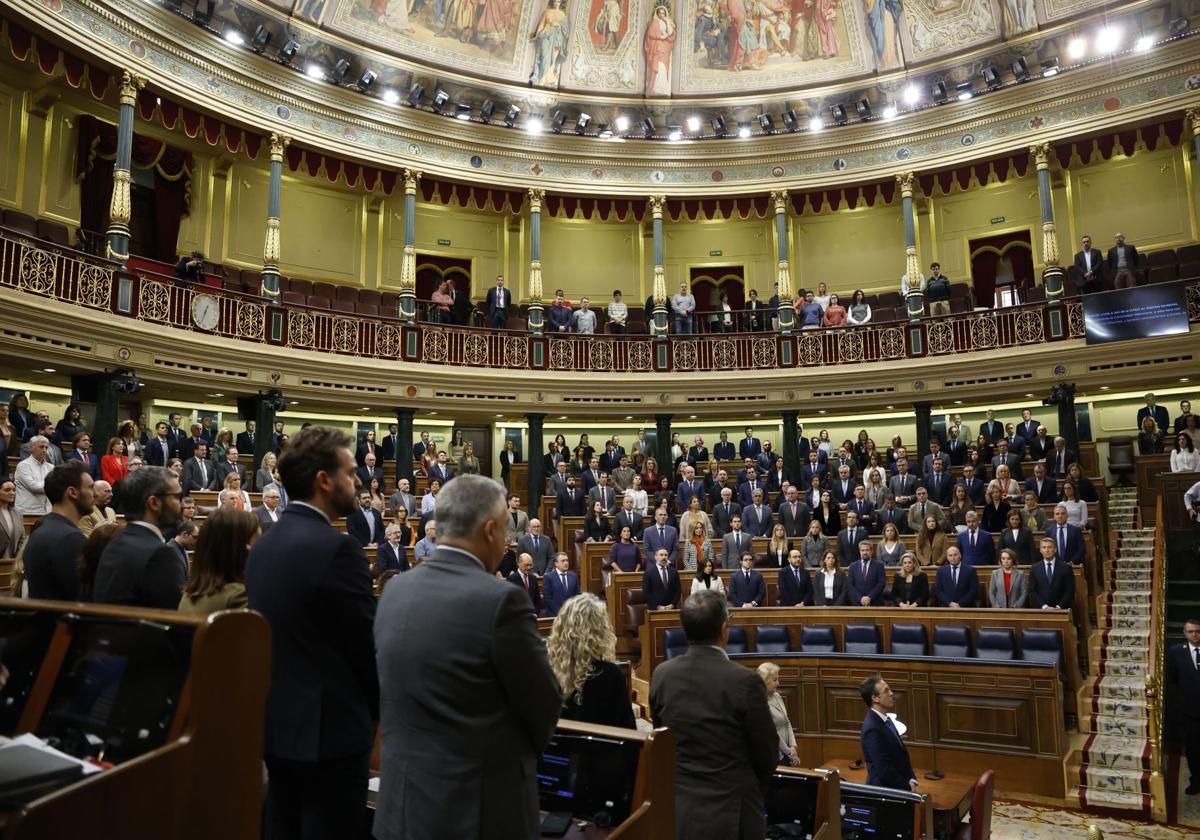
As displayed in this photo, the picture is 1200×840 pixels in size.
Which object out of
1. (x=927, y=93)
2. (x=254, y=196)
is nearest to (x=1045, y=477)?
(x=927, y=93)

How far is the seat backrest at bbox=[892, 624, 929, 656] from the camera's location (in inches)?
316

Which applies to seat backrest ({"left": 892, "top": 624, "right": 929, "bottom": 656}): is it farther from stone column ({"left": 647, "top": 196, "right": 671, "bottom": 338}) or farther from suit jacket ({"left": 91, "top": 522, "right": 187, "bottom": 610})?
stone column ({"left": 647, "top": 196, "right": 671, "bottom": 338})

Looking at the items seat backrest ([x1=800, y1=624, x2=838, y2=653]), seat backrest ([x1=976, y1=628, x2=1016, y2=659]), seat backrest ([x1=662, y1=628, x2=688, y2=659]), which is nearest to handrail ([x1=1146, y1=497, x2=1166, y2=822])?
seat backrest ([x1=976, y1=628, x2=1016, y2=659])

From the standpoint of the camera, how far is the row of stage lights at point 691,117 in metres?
13.3

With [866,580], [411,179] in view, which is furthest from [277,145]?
[866,580]

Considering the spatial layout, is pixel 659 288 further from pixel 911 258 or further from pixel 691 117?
pixel 911 258

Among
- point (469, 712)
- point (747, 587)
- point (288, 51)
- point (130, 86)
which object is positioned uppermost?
point (288, 51)

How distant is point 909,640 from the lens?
812 centimetres

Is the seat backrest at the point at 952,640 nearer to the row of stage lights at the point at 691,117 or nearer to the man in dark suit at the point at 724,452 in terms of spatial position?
the man in dark suit at the point at 724,452

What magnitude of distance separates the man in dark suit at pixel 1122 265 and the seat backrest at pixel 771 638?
28.5ft

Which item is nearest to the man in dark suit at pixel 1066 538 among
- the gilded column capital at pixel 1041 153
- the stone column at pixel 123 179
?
the gilded column capital at pixel 1041 153

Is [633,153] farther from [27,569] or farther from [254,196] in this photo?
[27,569]

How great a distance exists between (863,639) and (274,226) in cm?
1042

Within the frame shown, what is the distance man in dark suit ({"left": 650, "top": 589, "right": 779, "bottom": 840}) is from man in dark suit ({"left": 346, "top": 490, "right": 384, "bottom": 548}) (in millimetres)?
6792
